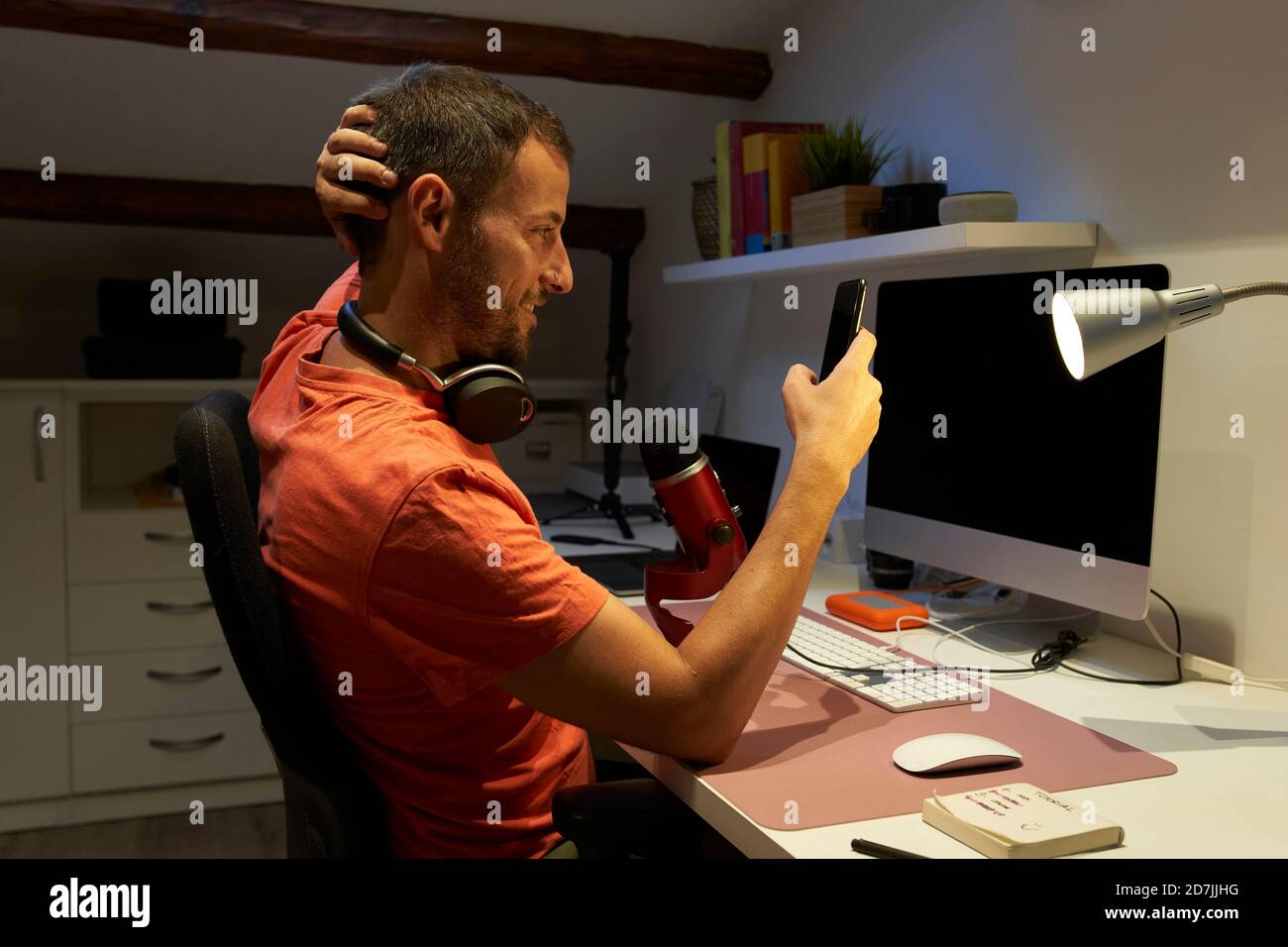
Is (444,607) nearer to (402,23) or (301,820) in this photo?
(301,820)

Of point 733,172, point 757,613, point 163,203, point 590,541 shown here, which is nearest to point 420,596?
point 757,613

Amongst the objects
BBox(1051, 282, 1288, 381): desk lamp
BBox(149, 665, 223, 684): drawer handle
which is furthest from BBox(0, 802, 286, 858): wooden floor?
BBox(1051, 282, 1288, 381): desk lamp

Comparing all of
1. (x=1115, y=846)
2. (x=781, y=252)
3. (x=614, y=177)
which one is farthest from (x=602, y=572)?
(x=614, y=177)

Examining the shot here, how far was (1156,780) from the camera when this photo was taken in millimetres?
1136

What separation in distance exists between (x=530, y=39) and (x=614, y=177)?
612mm

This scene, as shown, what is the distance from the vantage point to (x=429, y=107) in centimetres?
118

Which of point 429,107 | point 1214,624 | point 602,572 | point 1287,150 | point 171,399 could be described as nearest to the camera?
point 429,107

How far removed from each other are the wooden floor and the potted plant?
1.81m

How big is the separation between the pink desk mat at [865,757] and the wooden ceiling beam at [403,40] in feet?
5.66

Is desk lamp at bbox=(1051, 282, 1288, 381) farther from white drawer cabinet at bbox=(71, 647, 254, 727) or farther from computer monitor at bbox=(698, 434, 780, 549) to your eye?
white drawer cabinet at bbox=(71, 647, 254, 727)

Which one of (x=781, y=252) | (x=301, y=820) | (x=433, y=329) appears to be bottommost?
(x=301, y=820)

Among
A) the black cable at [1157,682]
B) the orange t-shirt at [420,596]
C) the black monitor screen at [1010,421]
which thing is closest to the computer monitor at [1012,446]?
the black monitor screen at [1010,421]

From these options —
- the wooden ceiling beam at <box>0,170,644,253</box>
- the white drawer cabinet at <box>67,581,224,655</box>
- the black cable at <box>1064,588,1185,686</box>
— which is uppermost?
the wooden ceiling beam at <box>0,170,644,253</box>

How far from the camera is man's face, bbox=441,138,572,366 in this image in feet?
3.87
